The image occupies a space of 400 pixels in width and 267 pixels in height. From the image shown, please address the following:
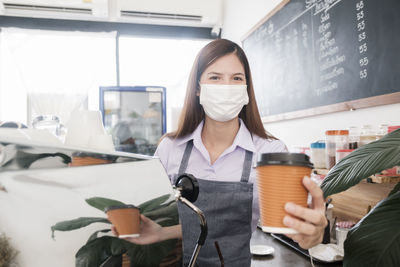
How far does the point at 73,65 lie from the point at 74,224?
4365mm

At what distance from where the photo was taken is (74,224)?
1.50ft

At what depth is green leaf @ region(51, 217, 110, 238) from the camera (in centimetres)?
44

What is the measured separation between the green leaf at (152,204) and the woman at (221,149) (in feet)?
1.97

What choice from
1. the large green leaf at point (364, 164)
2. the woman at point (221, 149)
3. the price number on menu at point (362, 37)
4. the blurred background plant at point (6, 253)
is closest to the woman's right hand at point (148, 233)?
the blurred background plant at point (6, 253)

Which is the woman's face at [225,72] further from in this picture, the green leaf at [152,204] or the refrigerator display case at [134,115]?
the refrigerator display case at [134,115]

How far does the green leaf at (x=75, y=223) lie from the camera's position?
444mm

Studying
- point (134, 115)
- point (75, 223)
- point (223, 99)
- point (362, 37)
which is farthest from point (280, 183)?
point (134, 115)

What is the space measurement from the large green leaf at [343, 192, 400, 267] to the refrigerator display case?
329 centimetres

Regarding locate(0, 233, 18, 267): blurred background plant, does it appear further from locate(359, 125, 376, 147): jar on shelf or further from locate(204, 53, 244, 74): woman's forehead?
locate(359, 125, 376, 147): jar on shelf

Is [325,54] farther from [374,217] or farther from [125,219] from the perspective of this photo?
[125,219]

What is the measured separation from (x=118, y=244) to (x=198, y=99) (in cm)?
112

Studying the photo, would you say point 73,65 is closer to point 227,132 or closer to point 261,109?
point 261,109

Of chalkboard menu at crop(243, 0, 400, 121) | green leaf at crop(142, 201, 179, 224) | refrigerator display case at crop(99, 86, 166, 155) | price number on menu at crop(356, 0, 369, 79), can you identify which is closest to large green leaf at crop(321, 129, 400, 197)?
green leaf at crop(142, 201, 179, 224)

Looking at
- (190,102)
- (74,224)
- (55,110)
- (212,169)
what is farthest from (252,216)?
(55,110)
